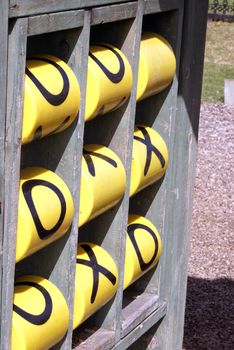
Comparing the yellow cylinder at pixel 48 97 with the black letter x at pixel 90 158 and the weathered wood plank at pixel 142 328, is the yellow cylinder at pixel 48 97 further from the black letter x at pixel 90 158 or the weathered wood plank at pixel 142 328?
the weathered wood plank at pixel 142 328

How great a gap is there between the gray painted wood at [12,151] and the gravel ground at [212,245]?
2435 millimetres

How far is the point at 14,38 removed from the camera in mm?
2307

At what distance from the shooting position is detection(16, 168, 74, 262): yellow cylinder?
8.13ft

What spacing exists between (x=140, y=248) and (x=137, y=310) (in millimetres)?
246

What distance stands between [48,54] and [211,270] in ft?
10.8

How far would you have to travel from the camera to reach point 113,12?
287 centimetres

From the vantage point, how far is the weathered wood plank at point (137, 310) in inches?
133

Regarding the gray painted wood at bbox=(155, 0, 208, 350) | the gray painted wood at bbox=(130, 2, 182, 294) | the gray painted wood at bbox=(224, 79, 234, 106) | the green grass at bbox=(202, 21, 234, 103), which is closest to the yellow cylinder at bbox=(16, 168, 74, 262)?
the gray painted wood at bbox=(130, 2, 182, 294)

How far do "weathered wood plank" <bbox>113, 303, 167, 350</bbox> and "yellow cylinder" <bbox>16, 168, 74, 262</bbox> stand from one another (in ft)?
2.45

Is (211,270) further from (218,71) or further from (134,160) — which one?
(218,71)

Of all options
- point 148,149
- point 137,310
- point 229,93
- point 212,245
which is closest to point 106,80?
point 148,149

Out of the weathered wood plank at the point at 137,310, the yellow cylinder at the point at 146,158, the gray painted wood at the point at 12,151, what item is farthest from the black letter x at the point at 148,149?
the gray painted wood at the point at 12,151

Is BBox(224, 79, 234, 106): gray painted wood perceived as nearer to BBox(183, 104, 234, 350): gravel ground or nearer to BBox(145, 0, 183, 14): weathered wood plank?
BBox(183, 104, 234, 350): gravel ground

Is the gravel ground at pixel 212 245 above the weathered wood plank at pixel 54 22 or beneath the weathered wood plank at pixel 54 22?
beneath
